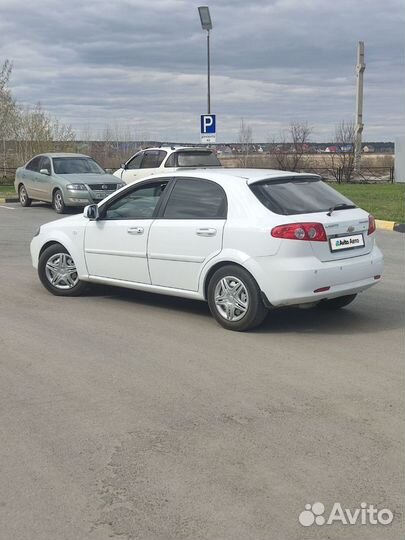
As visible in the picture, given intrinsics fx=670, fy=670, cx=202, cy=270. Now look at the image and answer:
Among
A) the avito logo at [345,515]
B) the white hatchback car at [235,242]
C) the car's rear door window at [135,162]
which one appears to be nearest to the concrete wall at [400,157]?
the car's rear door window at [135,162]

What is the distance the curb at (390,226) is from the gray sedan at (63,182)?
693 centimetres

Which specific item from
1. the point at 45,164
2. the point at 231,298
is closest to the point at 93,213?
the point at 231,298

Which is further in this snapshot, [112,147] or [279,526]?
[112,147]

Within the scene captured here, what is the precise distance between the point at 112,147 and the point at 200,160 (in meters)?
22.1

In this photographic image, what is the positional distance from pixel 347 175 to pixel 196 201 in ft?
82.9

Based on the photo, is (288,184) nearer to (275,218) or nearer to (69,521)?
(275,218)

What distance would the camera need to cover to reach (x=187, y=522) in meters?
3.17

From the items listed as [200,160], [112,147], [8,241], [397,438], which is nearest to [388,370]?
[397,438]

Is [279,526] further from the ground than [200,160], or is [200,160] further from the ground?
[200,160]

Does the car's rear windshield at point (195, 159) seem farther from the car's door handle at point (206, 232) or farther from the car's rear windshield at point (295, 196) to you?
the car's door handle at point (206, 232)

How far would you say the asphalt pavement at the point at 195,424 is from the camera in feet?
10.6

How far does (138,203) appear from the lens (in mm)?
7523

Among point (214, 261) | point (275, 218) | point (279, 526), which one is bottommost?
point (279, 526)

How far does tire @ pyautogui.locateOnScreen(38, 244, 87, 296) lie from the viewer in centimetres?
818
